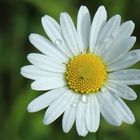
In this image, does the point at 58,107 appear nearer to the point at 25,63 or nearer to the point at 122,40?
the point at 122,40

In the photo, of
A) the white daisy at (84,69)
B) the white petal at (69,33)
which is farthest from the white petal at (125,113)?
the white petal at (69,33)

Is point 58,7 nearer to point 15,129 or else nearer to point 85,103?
point 15,129

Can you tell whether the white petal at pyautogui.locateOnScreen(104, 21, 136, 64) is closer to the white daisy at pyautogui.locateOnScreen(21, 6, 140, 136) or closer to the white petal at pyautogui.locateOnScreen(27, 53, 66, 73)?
the white daisy at pyautogui.locateOnScreen(21, 6, 140, 136)

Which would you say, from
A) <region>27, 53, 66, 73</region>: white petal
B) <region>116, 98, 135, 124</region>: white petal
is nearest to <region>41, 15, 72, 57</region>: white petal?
<region>27, 53, 66, 73</region>: white petal

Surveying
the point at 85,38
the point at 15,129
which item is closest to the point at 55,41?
the point at 85,38

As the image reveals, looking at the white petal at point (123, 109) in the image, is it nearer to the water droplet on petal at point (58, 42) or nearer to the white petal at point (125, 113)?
the white petal at point (125, 113)

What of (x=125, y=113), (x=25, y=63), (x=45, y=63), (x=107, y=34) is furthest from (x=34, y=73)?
(x=25, y=63)

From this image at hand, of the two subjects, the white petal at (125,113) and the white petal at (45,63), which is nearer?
the white petal at (125,113)

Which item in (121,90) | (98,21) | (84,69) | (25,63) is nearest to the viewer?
(121,90)
